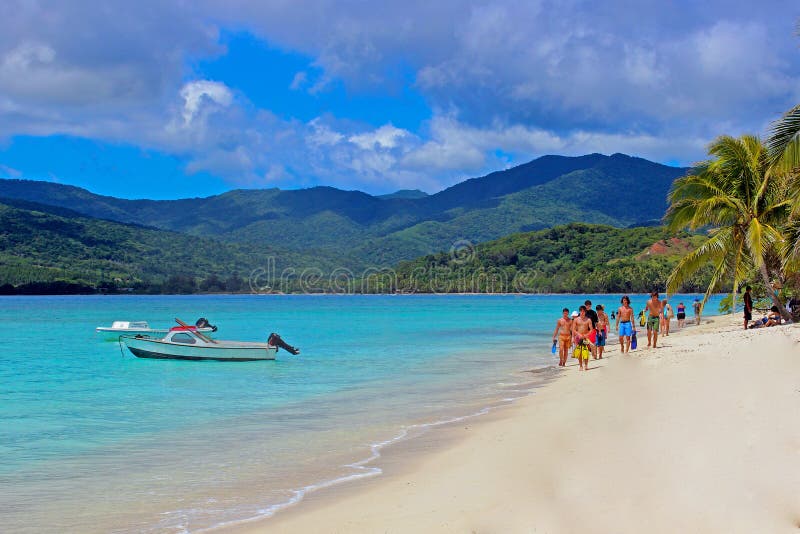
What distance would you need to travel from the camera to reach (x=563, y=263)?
134625mm

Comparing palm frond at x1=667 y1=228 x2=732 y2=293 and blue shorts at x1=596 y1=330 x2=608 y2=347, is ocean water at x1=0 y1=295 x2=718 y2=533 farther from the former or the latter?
palm frond at x1=667 y1=228 x2=732 y2=293

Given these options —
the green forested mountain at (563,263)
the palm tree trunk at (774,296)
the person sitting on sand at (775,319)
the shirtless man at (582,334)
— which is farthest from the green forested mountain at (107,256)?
the palm tree trunk at (774,296)

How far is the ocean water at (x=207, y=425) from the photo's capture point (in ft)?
23.0

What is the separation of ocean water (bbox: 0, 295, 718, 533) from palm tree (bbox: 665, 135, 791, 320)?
5.78 metres

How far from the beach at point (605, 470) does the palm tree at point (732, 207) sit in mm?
8799

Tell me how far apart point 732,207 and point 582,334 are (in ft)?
20.5

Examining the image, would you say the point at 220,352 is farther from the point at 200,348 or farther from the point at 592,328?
the point at 592,328

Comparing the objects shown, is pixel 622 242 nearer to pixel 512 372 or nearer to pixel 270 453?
pixel 512 372

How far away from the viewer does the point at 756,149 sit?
19.8m

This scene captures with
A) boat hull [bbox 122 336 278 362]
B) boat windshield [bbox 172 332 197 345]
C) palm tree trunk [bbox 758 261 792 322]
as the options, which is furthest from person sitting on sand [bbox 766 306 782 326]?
boat windshield [bbox 172 332 197 345]

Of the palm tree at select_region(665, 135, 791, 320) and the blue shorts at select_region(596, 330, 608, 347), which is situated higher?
the palm tree at select_region(665, 135, 791, 320)

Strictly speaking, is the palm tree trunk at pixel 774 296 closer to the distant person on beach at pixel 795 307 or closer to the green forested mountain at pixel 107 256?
the distant person on beach at pixel 795 307

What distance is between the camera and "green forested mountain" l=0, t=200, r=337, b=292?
136250 mm

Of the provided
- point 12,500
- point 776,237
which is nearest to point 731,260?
point 776,237
